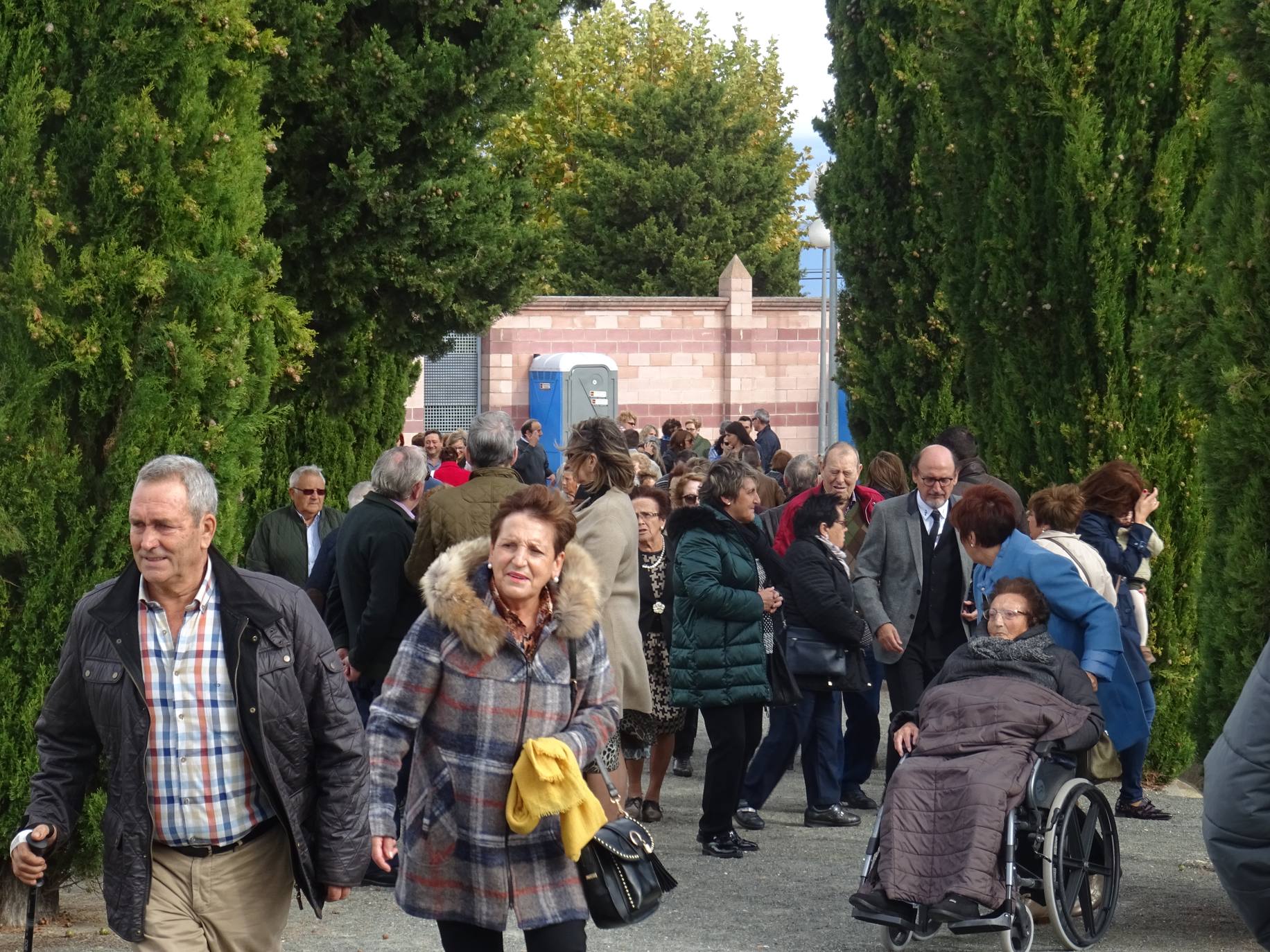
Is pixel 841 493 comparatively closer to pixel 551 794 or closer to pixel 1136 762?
pixel 1136 762

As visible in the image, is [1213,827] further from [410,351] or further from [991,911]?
[410,351]

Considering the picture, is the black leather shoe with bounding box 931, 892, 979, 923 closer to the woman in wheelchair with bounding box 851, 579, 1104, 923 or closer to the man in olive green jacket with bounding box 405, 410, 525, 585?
the woman in wheelchair with bounding box 851, 579, 1104, 923

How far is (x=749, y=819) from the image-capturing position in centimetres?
968

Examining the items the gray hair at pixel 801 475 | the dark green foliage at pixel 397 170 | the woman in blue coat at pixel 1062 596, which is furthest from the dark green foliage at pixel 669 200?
the woman in blue coat at pixel 1062 596

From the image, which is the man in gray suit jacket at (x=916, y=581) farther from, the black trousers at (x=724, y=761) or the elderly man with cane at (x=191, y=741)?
the elderly man with cane at (x=191, y=741)

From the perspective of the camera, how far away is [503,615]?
4934 mm

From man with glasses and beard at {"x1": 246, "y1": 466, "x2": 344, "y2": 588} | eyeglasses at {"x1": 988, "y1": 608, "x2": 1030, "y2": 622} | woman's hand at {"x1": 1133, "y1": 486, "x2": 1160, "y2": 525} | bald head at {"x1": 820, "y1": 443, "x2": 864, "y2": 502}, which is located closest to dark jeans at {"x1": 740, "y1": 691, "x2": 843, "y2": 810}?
bald head at {"x1": 820, "y1": 443, "x2": 864, "y2": 502}

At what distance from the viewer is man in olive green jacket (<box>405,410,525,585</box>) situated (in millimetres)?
8125

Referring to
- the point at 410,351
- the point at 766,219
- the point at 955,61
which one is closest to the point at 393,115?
the point at 410,351

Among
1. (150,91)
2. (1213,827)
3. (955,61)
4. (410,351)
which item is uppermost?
(955,61)

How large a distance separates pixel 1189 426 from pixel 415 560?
17.4 ft

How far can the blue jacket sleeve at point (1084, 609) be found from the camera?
7.63 meters

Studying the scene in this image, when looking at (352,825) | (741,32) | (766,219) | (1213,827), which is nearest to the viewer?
(1213,827)

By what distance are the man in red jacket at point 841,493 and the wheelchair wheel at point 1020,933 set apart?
12.6 feet
